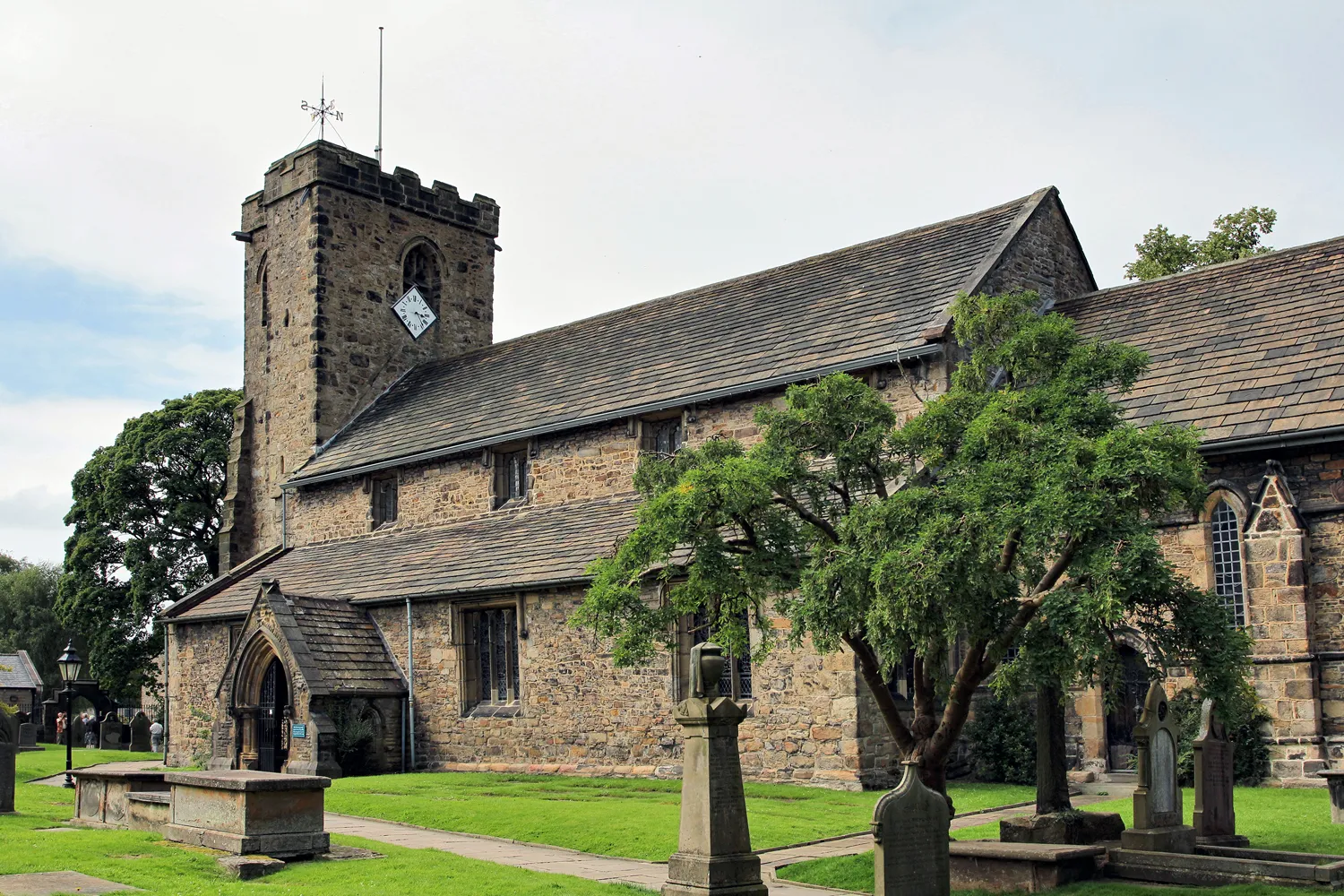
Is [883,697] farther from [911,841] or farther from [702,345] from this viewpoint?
[702,345]

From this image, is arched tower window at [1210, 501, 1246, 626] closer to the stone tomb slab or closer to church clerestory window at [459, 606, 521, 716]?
church clerestory window at [459, 606, 521, 716]

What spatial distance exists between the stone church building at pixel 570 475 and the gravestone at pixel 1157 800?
570 cm

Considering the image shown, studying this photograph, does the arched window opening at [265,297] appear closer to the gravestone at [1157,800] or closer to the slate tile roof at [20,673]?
the gravestone at [1157,800]

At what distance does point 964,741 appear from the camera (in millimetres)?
20094

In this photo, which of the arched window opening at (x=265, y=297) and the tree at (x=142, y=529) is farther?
the tree at (x=142, y=529)

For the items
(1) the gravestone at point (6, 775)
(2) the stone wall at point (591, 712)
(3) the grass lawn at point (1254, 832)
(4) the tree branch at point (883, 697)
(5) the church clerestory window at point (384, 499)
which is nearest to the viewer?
(3) the grass lawn at point (1254, 832)

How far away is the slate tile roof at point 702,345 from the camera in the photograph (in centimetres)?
2281

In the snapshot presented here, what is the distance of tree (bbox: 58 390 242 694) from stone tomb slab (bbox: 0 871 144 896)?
106ft

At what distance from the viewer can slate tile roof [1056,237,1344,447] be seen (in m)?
18.3

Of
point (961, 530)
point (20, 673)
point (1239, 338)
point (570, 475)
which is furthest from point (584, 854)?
point (20, 673)

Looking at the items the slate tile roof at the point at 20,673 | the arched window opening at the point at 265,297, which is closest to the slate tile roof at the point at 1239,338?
the arched window opening at the point at 265,297

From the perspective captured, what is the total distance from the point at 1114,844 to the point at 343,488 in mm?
22717

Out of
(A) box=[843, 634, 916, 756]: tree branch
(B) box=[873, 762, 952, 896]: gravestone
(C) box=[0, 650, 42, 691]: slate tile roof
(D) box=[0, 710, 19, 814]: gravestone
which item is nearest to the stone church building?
(A) box=[843, 634, 916, 756]: tree branch

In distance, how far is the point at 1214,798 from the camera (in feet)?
42.3
